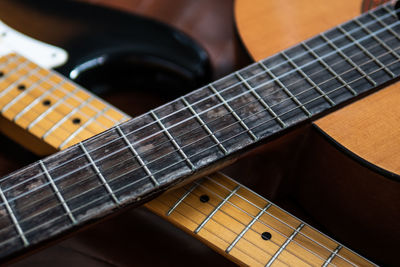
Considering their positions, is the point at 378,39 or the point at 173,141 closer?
the point at 173,141

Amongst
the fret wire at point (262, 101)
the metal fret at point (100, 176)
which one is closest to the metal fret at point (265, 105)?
the fret wire at point (262, 101)

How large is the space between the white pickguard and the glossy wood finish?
29 centimetres

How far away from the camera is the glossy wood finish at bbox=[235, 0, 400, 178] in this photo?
520mm

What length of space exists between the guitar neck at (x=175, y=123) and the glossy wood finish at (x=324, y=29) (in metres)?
0.03

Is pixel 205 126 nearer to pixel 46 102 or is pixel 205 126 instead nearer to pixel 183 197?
pixel 183 197

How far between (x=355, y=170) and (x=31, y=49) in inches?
20.7

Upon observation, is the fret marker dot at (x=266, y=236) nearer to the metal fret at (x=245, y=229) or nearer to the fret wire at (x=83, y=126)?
the metal fret at (x=245, y=229)

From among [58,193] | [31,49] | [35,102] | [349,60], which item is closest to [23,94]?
[35,102]

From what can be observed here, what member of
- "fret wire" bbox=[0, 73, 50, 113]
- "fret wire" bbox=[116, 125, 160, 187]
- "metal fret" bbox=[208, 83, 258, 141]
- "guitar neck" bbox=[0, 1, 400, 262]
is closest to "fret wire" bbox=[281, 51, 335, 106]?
"guitar neck" bbox=[0, 1, 400, 262]

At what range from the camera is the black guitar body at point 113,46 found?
0.73m

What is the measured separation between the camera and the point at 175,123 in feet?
1.68

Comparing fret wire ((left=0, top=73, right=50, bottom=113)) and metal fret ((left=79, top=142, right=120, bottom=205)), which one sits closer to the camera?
metal fret ((left=79, top=142, right=120, bottom=205))

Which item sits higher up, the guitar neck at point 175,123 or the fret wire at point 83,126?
the fret wire at point 83,126

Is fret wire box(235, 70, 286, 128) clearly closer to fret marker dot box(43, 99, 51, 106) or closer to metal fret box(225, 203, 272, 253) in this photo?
metal fret box(225, 203, 272, 253)
